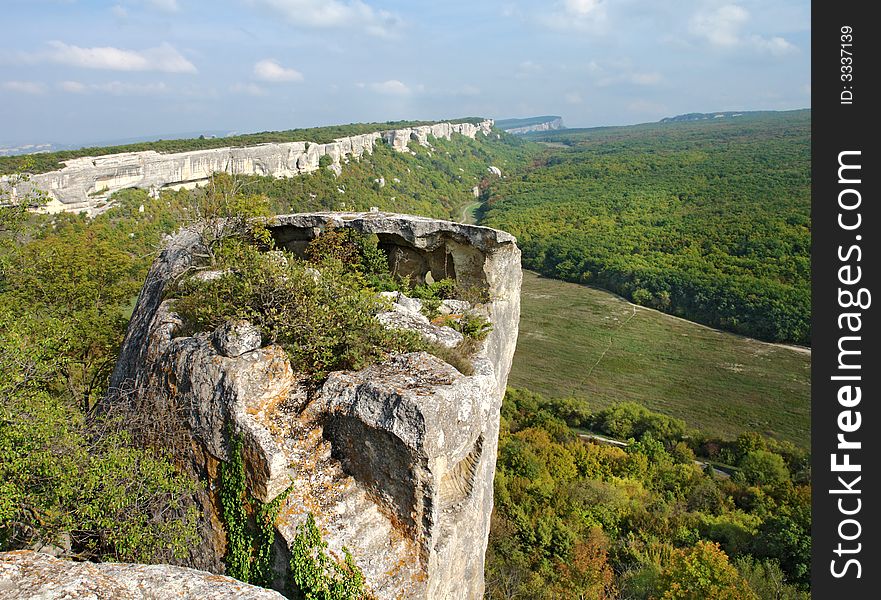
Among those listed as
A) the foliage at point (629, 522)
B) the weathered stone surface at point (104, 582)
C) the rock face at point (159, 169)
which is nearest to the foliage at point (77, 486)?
the weathered stone surface at point (104, 582)

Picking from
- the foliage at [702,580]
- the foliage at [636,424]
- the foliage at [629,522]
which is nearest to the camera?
the foliage at [702,580]

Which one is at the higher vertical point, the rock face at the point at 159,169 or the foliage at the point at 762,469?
the rock face at the point at 159,169

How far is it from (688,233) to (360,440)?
5873 cm

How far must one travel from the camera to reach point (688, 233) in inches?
2271

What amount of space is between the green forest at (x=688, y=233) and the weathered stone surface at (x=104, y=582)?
4333 cm

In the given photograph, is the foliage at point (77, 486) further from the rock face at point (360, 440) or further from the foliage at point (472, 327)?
the foliage at point (472, 327)

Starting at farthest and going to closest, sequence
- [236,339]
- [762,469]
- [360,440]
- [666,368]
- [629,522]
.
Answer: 1. [666,368]
2. [762,469]
3. [629,522]
4. [236,339]
5. [360,440]

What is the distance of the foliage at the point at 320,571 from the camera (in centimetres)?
608

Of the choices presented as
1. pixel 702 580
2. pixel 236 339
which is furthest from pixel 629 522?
pixel 236 339

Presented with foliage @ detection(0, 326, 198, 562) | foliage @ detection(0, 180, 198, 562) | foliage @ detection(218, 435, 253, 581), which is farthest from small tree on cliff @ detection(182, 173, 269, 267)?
foliage @ detection(218, 435, 253, 581)

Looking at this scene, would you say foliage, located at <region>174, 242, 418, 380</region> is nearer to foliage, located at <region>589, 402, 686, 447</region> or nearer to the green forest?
foliage, located at <region>589, 402, 686, 447</region>

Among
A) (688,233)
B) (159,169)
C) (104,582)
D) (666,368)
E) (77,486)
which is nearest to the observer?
(104,582)

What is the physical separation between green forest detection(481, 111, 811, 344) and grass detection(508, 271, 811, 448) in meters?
2.59

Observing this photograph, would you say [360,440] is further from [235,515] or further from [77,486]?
[77,486]
